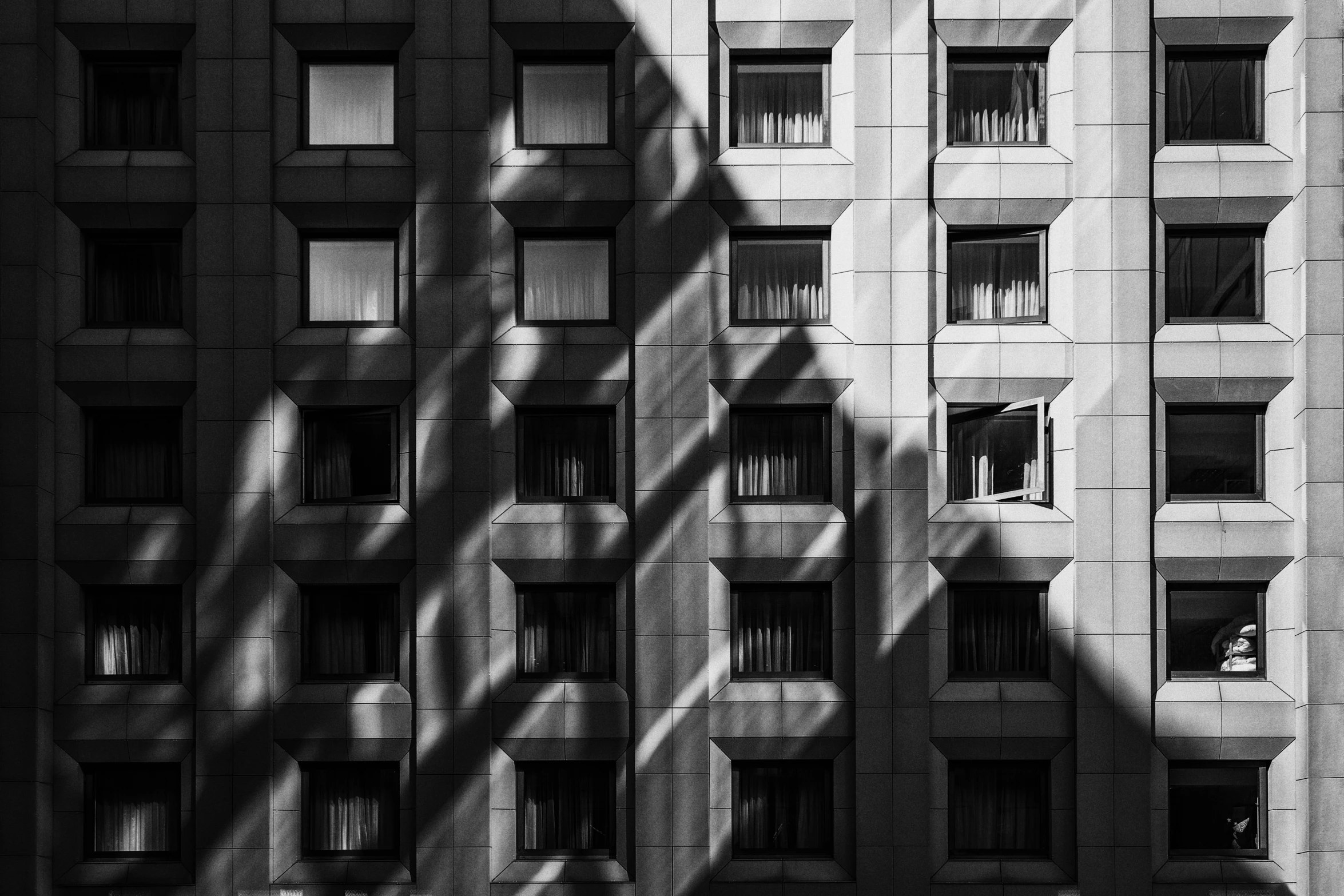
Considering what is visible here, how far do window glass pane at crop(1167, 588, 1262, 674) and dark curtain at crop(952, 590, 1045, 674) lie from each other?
8.33 feet

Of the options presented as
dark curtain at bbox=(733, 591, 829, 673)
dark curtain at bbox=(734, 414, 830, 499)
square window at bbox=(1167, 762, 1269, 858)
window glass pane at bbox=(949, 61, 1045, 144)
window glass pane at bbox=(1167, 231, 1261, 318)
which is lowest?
square window at bbox=(1167, 762, 1269, 858)

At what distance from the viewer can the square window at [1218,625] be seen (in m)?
20.9

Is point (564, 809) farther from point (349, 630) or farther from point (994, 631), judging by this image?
point (994, 631)

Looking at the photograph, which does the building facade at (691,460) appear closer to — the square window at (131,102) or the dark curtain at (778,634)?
the dark curtain at (778,634)

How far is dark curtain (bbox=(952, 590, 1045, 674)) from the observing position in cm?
2100

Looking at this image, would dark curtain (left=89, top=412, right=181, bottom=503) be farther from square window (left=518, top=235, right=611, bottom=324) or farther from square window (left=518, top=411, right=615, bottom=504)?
square window (left=518, top=235, right=611, bottom=324)

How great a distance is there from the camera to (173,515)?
20875 millimetres

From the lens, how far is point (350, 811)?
68.7 feet

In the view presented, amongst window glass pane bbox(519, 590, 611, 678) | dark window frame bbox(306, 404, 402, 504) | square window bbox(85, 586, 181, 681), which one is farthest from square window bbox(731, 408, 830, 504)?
square window bbox(85, 586, 181, 681)

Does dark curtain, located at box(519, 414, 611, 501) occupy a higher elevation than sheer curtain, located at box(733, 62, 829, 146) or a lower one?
lower

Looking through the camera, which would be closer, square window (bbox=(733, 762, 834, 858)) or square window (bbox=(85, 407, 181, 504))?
square window (bbox=(733, 762, 834, 858))

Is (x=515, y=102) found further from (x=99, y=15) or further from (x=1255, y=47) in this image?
(x=1255, y=47)

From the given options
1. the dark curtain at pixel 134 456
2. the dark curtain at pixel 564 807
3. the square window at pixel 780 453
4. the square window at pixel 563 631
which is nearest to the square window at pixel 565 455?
the square window at pixel 563 631

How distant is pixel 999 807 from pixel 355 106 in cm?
1780
